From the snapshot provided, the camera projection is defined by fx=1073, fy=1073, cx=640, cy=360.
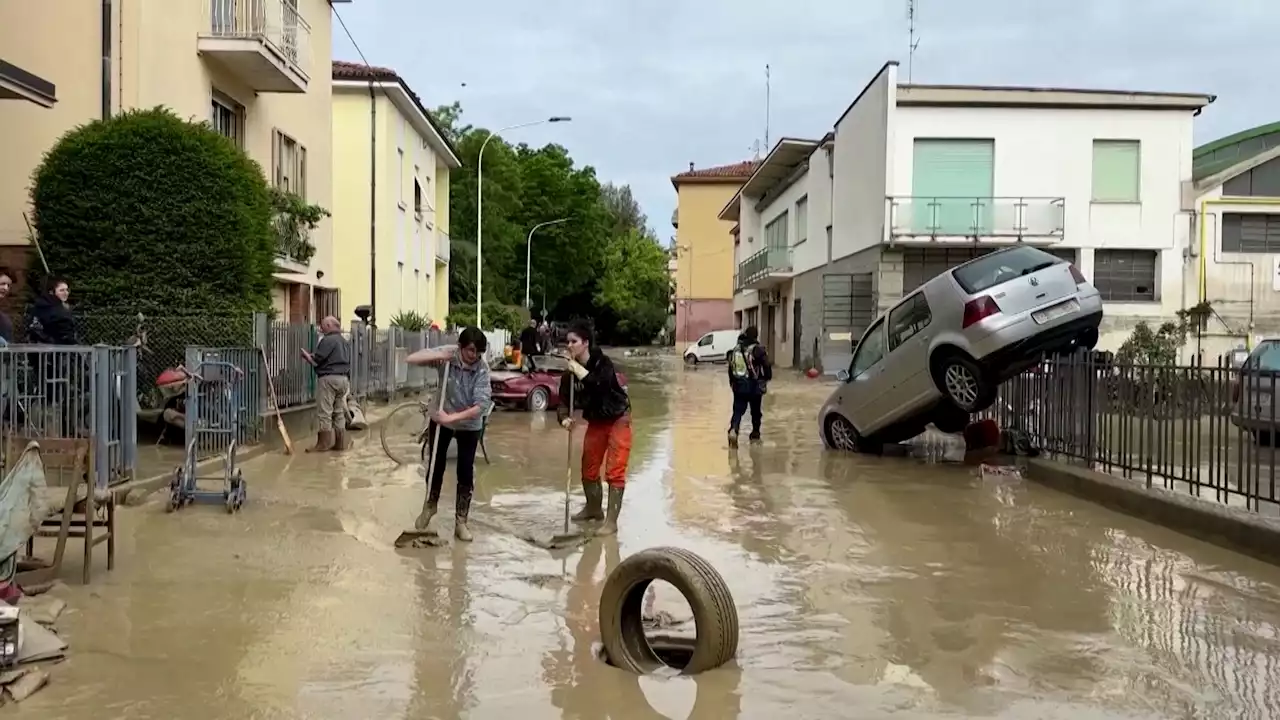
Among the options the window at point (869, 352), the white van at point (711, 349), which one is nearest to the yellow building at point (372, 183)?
the window at point (869, 352)

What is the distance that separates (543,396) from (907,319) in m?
9.24

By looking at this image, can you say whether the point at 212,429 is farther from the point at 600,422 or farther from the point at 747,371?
the point at 747,371

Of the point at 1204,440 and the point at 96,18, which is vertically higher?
A: the point at 96,18

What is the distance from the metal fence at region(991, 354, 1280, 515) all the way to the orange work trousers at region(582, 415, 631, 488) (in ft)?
15.4

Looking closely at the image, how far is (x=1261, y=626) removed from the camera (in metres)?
6.12

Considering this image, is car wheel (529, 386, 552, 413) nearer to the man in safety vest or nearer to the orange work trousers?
the man in safety vest

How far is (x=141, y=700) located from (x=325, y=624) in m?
1.31

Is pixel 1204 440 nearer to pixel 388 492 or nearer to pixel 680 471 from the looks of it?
pixel 680 471

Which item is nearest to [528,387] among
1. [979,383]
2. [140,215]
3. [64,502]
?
[140,215]

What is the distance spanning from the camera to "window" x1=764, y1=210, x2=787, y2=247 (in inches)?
1742

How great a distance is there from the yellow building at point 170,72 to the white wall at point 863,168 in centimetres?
1564

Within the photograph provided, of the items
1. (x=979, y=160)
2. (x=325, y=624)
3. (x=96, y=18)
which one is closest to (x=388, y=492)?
(x=325, y=624)

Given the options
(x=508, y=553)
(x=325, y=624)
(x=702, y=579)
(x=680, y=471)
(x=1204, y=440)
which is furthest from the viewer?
(x=680, y=471)

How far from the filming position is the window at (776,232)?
4426 centimetres
